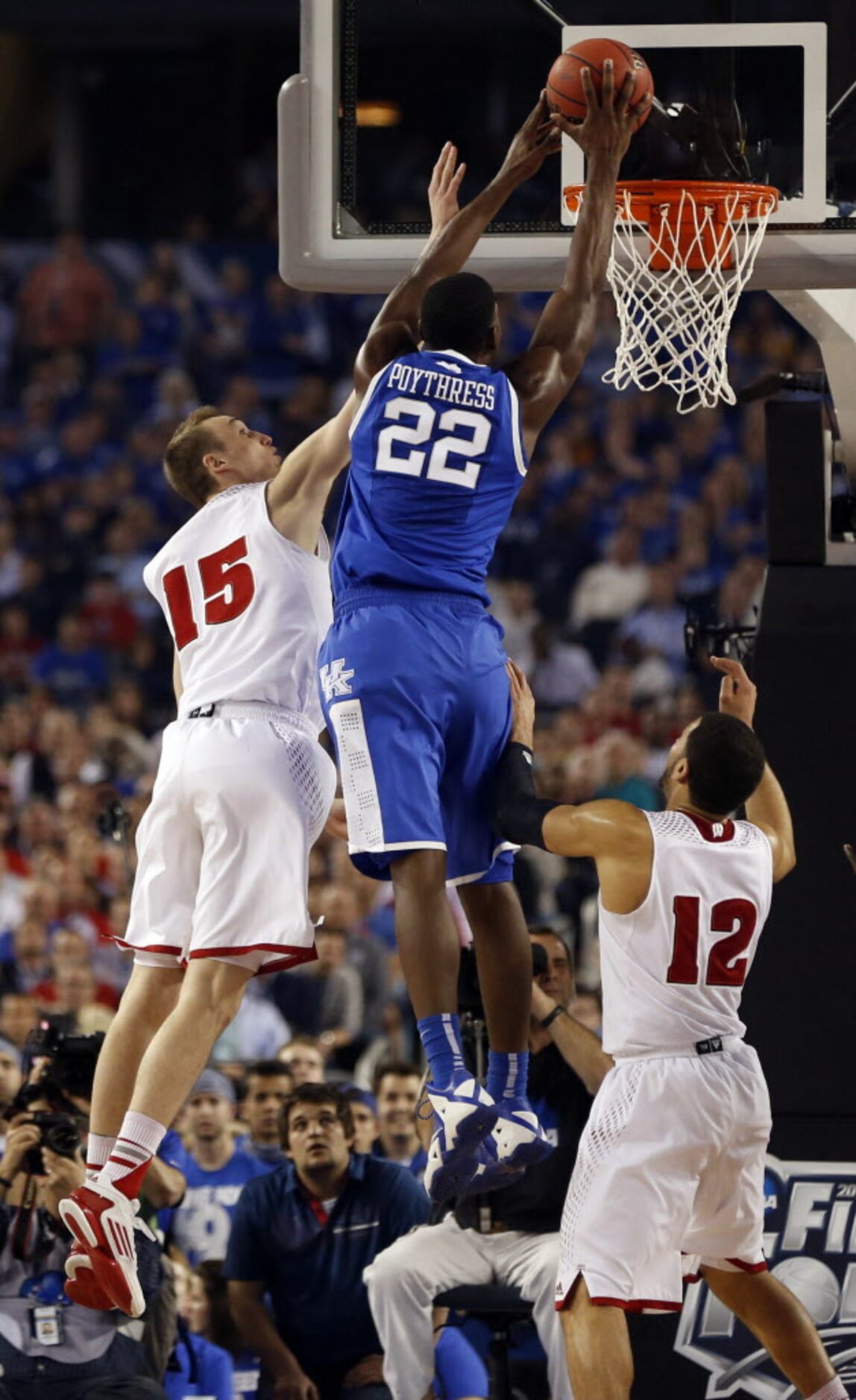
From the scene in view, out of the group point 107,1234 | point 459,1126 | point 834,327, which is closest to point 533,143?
point 834,327

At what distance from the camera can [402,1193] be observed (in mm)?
9164

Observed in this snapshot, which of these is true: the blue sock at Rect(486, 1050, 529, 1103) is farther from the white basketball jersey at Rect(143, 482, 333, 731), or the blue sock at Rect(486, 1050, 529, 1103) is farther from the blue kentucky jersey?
the blue kentucky jersey

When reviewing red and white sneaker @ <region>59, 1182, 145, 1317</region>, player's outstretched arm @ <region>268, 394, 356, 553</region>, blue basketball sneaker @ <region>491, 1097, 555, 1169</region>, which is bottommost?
red and white sneaker @ <region>59, 1182, 145, 1317</region>

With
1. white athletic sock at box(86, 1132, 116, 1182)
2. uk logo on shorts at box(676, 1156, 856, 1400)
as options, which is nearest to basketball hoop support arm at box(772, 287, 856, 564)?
uk logo on shorts at box(676, 1156, 856, 1400)

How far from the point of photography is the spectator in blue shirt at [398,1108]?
10.0 meters

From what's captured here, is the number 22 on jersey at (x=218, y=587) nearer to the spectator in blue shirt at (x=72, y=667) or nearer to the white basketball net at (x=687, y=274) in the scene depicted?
the white basketball net at (x=687, y=274)

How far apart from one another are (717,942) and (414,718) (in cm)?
136

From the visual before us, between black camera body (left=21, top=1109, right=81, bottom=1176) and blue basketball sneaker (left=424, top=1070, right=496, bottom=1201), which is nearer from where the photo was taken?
blue basketball sneaker (left=424, top=1070, right=496, bottom=1201)

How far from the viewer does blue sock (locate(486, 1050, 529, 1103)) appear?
6574mm

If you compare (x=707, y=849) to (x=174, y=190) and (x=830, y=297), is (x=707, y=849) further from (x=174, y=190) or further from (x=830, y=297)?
(x=174, y=190)

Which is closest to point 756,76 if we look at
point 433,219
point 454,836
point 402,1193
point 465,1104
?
point 433,219

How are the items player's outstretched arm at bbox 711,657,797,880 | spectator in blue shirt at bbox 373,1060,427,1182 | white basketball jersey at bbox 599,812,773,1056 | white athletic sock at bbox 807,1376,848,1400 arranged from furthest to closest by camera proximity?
spectator in blue shirt at bbox 373,1060,427,1182 → player's outstretched arm at bbox 711,657,797,880 → white athletic sock at bbox 807,1376,848,1400 → white basketball jersey at bbox 599,812,773,1056

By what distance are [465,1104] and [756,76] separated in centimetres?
379

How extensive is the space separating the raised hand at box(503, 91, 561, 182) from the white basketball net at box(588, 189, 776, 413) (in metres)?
0.49
